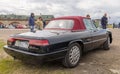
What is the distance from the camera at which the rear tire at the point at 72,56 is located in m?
5.03

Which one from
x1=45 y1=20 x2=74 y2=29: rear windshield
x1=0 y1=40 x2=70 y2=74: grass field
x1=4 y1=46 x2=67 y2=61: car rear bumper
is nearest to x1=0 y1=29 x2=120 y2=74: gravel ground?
x1=0 y1=40 x2=70 y2=74: grass field

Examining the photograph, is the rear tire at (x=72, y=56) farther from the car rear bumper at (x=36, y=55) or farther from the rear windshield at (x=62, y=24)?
the rear windshield at (x=62, y=24)

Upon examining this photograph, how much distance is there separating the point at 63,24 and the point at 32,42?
1.70m

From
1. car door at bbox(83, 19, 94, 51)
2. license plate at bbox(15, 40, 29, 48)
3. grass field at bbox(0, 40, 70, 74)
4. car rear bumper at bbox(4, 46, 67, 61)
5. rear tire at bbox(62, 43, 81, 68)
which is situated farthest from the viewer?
car door at bbox(83, 19, 94, 51)

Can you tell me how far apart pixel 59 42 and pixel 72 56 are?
28.7 inches

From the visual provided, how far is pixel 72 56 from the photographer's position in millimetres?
5238

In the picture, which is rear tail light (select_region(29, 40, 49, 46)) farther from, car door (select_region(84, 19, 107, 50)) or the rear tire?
car door (select_region(84, 19, 107, 50))

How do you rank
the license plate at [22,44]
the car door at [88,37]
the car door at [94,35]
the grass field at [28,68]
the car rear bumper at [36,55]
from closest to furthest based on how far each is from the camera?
the car rear bumper at [36,55] → the license plate at [22,44] → the grass field at [28,68] → the car door at [88,37] → the car door at [94,35]

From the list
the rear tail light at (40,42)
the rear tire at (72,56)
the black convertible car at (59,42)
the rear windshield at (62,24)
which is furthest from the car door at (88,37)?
the rear tail light at (40,42)

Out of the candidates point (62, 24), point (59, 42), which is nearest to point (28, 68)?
point (59, 42)

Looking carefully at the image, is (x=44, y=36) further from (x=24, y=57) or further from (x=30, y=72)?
(x=30, y=72)

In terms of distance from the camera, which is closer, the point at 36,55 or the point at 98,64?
the point at 36,55

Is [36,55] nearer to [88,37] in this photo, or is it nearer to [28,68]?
[28,68]

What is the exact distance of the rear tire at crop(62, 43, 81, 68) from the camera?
503cm
